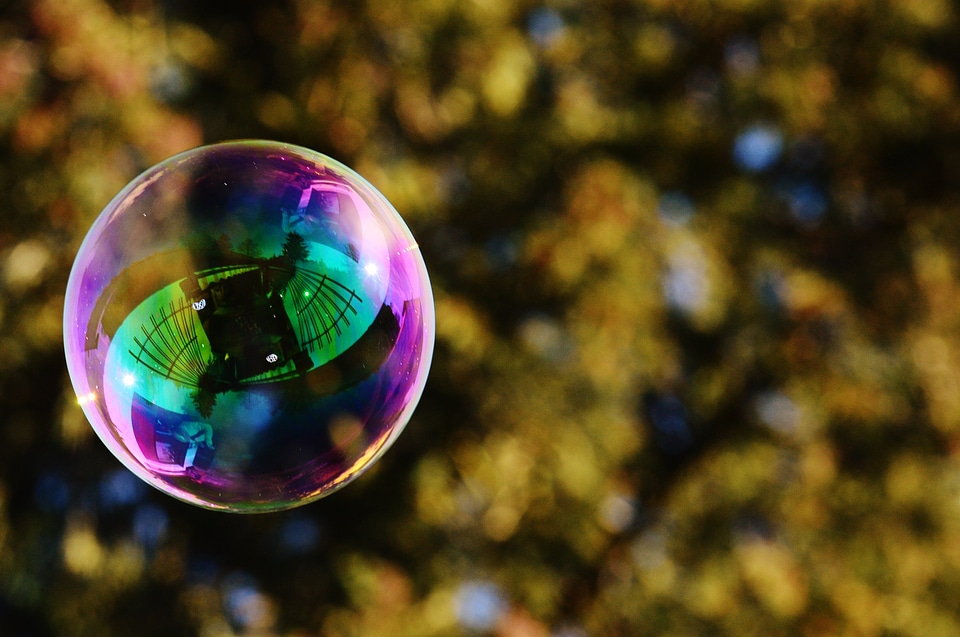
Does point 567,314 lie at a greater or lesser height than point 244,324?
lesser

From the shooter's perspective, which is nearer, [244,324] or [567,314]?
[244,324]

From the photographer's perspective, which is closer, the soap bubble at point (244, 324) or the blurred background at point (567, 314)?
the soap bubble at point (244, 324)

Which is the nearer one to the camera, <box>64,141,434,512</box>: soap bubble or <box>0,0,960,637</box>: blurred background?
<box>64,141,434,512</box>: soap bubble

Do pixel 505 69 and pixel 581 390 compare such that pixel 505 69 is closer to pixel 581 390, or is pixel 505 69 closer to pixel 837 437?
pixel 581 390

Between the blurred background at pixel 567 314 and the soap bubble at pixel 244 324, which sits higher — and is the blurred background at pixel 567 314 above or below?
below

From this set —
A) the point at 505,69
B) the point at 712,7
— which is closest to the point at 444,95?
the point at 505,69

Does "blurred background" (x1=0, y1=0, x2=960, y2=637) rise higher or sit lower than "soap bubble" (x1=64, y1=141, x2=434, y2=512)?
lower
